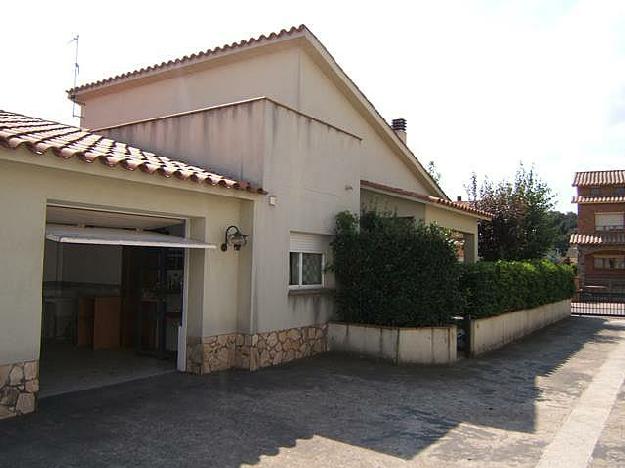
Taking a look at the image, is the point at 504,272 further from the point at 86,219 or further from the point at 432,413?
the point at 86,219

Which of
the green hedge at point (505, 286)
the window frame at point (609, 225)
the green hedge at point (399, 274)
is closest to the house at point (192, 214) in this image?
the green hedge at point (399, 274)

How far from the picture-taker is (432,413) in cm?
802

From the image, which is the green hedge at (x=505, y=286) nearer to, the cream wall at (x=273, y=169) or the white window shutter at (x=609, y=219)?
the cream wall at (x=273, y=169)

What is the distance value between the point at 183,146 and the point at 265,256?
326 centimetres

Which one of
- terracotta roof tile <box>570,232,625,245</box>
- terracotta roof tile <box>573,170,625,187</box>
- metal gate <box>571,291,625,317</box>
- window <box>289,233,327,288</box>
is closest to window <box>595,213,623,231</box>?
terracotta roof tile <box>570,232,625,245</box>

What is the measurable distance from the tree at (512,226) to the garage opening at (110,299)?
1564cm

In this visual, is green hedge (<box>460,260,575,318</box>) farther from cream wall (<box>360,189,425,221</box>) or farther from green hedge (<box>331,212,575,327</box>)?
cream wall (<box>360,189,425,221</box>)

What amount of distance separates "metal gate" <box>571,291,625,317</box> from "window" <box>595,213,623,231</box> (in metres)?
17.3

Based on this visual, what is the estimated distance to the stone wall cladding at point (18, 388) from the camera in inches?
269

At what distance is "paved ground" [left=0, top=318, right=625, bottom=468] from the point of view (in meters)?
6.00

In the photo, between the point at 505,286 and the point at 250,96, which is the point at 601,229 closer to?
the point at 505,286

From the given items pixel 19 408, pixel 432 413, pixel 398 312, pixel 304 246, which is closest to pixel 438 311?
pixel 398 312

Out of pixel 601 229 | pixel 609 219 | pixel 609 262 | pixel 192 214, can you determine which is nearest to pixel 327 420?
pixel 192 214

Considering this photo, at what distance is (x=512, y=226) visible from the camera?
22.8 m
